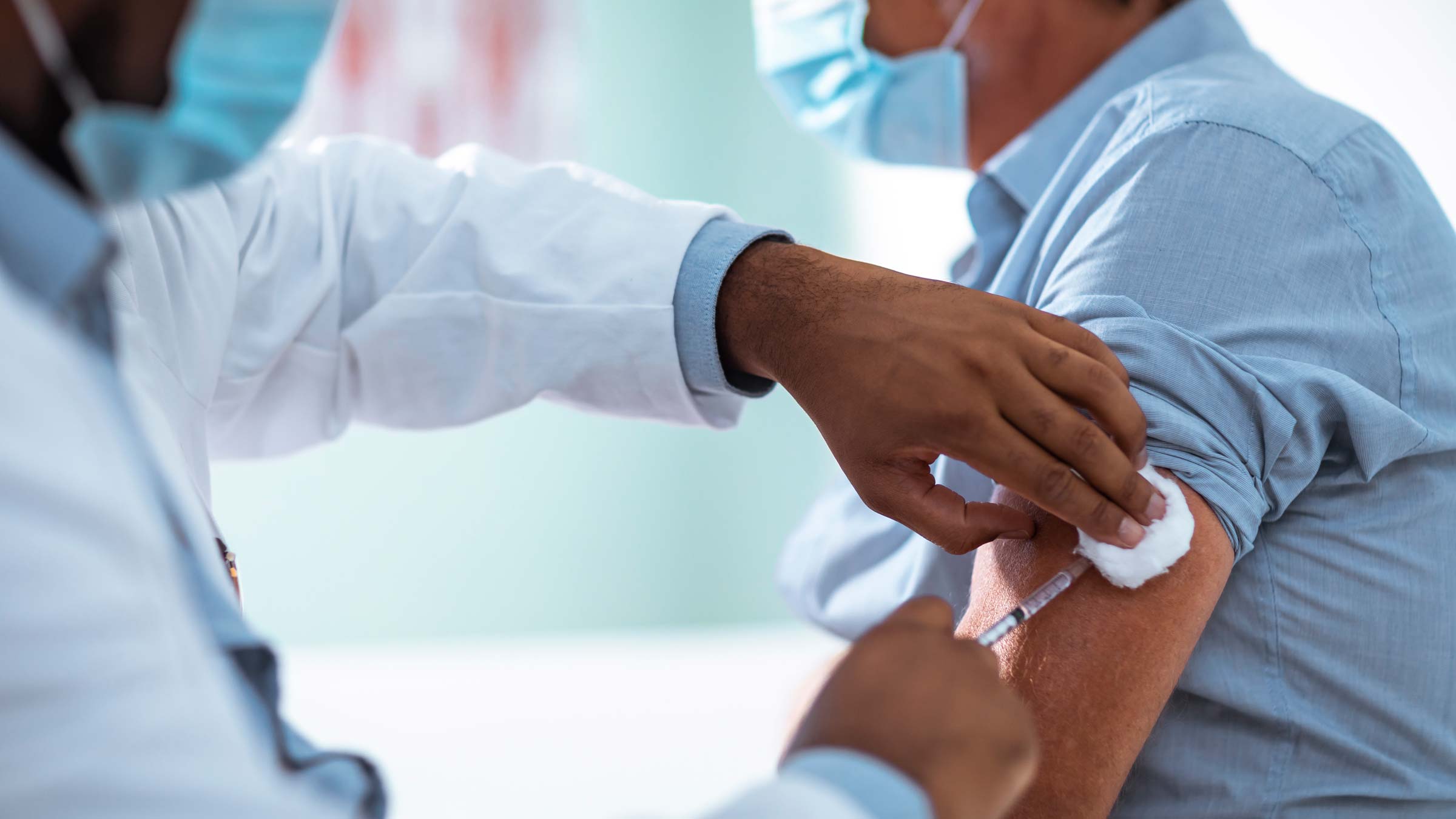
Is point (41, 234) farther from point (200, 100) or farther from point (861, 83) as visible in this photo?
point (861, 83)

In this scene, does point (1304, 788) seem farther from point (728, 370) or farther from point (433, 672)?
point (433, 672)

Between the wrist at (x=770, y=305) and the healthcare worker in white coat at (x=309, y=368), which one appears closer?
the healthcare worker in white coat at (x=309, y=368)

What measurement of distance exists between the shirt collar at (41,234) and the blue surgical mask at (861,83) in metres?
1.08

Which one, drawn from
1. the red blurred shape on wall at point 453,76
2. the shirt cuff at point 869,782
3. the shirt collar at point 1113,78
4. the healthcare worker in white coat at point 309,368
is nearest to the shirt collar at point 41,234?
the healthcare worker in white coat at point 309,368

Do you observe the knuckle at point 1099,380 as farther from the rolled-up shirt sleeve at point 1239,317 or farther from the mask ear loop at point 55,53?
the mask ear loop at point 55,53

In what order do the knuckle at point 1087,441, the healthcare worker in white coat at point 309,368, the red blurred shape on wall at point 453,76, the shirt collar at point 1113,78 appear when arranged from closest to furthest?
the healthcare worker in white coat at point 309,368, the knuckle at point 1087,441, the shirt collar at point 1113,78, the red blurred shape on wall at point 453,76

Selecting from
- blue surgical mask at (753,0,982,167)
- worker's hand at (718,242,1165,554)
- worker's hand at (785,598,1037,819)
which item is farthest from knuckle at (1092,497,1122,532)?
blue surgical mask at (753,0,982,167)

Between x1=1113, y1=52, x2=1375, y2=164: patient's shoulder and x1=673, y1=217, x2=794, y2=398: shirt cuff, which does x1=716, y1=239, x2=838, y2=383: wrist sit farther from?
x1=1113, y1=52, x2=1375, y2=164: patient's shoulder

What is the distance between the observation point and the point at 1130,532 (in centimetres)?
77

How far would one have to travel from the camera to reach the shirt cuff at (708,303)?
102 cm

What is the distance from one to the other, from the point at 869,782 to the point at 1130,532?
33cm

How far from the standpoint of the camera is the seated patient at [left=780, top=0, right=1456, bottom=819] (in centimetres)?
80

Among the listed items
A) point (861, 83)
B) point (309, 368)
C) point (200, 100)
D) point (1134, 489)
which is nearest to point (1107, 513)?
point (1134, 489)

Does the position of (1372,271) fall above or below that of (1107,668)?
above
